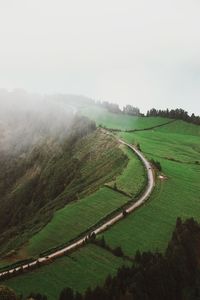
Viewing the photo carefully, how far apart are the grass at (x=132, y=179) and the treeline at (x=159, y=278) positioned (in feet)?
99.1

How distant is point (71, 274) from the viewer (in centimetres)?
8406

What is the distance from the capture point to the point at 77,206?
114500mm

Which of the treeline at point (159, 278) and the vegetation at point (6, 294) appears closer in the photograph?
the vegetation at point (6, 294)

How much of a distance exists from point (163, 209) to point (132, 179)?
2170cm

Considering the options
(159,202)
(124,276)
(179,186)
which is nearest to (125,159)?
(179,186)

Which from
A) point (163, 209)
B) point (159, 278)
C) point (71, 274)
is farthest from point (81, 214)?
point (159, 278)

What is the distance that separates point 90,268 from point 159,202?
114 ft

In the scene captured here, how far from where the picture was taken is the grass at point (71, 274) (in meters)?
79.8

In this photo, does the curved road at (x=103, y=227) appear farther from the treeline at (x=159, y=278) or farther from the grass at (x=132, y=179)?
the treeline at (x=159, y=278)

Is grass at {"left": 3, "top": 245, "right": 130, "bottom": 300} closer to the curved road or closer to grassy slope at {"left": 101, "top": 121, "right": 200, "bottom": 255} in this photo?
the curved road

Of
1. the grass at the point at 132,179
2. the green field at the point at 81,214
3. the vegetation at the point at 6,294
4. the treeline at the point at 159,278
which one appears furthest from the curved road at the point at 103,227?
the vegetation at the point at 6,294

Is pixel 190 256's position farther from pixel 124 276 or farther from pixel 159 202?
pixel 159 202

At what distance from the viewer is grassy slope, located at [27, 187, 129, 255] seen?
99375 mm

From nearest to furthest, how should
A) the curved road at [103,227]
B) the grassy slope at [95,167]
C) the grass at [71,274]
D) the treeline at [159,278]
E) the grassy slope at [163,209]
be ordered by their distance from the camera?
the treeline at [159,278] → the grass at [71,274] → the curved road at [103,227] → the grassy slope at [163,209] → the grassy slope at [95,167]
